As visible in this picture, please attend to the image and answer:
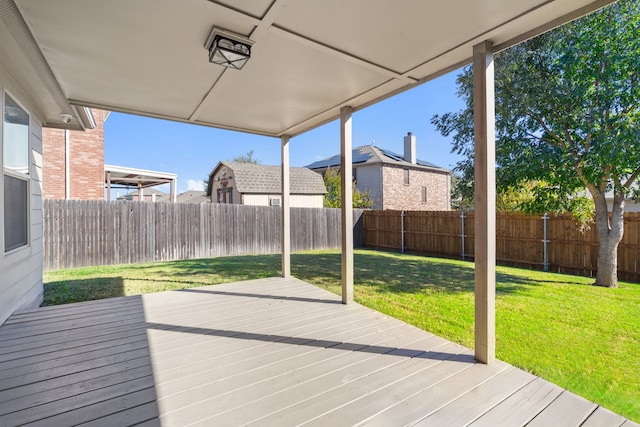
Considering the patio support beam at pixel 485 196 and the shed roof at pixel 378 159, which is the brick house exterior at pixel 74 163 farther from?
the shed roof at pixel 378 159

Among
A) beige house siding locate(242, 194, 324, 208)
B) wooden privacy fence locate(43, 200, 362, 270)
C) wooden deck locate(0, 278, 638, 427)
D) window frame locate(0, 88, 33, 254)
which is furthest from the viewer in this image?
beige house siding locate(242, 194, 324, 208)

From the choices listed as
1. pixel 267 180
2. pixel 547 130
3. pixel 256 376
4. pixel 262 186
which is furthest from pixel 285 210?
pixel 267 180

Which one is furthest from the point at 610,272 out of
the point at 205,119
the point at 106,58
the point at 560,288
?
the point at 106,58

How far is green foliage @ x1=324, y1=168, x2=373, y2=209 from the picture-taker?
17.5m

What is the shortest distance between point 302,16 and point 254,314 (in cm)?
300

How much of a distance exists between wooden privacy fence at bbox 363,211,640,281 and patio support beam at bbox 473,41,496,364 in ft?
21.6

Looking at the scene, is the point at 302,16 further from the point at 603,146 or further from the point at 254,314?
the point at 603,146

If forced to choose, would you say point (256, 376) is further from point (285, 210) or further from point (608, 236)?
point (608, 236)

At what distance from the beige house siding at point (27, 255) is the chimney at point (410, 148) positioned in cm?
1850

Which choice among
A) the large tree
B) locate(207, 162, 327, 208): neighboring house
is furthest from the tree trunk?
locate(207, 162, 327, 208): neighboring house

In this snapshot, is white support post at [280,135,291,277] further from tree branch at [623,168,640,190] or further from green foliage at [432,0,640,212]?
tree branch at [623,168,640,190]

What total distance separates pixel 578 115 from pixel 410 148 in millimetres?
14544

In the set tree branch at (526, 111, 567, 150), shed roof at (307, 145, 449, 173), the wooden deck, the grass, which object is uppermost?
shed roof at (307, 145, 449, 173)

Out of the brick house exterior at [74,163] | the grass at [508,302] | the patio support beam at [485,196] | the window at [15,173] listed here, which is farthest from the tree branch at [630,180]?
the brick house exterior at [74,163]
